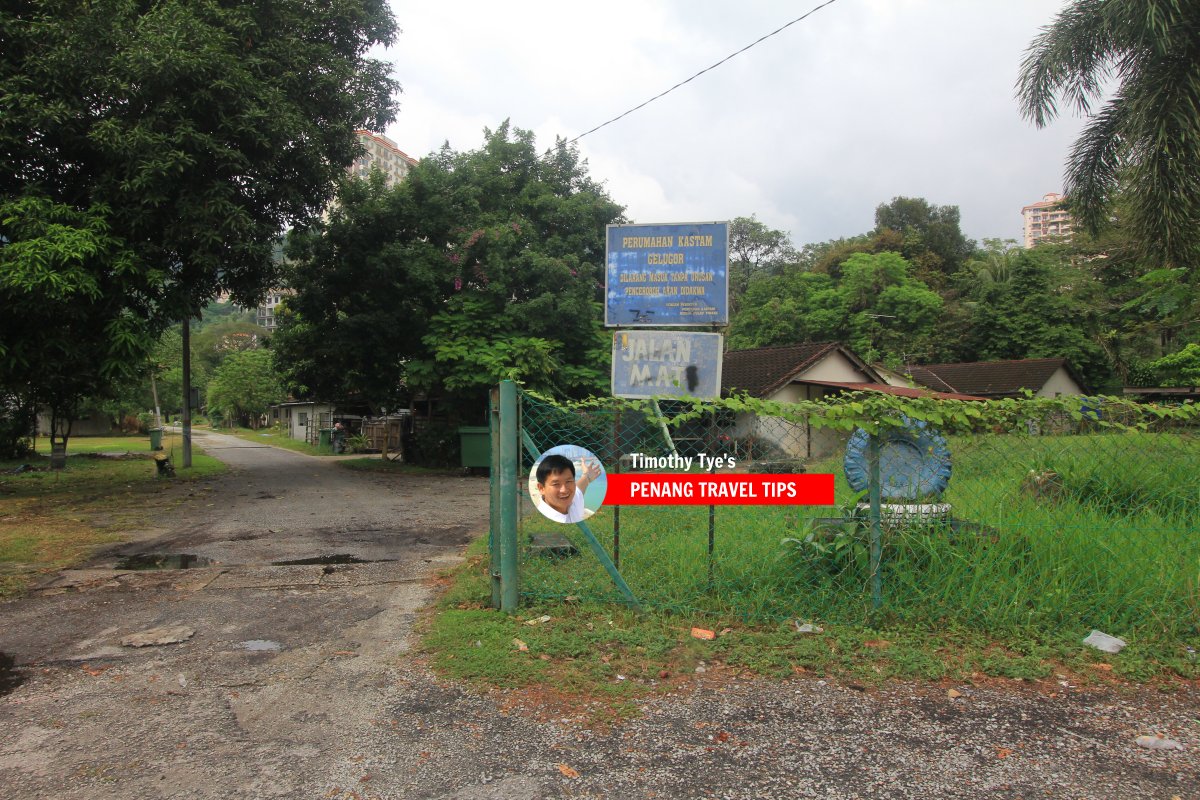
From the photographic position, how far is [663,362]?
18.2 feet

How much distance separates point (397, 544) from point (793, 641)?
554 centimetres

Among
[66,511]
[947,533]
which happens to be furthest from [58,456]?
[947,533]

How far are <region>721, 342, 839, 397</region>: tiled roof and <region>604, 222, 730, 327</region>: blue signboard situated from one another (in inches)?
588

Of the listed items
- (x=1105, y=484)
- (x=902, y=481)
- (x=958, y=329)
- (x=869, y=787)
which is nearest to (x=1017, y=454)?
(x=902, y=481)

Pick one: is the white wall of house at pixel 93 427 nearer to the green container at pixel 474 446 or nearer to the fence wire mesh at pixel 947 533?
the green container at pixel 474 446

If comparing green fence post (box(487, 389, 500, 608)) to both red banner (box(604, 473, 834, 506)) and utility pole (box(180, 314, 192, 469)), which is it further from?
utility pole (box(180, 314, 192, 469))

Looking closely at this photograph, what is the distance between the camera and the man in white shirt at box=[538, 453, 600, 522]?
15.6 ft

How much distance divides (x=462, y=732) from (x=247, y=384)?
67004mm

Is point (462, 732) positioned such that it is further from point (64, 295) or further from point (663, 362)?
point (64, 295)

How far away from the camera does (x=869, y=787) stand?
2953 millimetres

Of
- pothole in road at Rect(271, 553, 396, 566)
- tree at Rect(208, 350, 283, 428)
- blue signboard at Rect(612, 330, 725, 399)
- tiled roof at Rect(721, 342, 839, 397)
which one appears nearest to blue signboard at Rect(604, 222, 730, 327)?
blue signboard at Rect(612, 330, 725, 399)

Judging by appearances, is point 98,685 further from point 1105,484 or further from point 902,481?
point 1105,484

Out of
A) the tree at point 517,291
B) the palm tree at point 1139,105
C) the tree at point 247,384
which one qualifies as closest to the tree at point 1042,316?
the tree at point 517,291

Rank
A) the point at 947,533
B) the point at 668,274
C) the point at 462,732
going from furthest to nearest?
the point at 668,274, the point at 947,533, the point at 462,732
